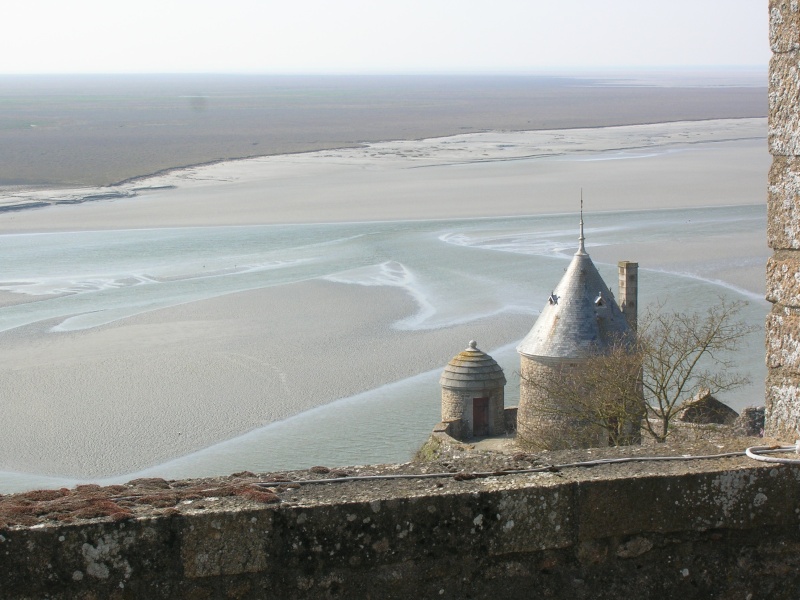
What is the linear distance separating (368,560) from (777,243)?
209cm

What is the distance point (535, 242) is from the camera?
44.6 m

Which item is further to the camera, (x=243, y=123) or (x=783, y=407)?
(x=243, y=123)

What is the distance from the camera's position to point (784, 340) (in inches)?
190

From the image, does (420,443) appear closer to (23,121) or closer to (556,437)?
(556,437)

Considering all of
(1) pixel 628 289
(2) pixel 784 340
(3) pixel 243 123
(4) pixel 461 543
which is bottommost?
(1) pixel 628 289

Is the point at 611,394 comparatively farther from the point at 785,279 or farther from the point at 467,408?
the point at 785,279

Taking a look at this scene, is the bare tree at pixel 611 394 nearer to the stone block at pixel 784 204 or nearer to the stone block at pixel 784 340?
the stone block at pixel 784 340

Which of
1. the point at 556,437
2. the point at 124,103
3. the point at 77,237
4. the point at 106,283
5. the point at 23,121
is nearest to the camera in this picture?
the point at 556,437

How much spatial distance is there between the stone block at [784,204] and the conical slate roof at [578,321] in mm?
13748

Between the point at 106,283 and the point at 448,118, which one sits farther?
the point at 448,118

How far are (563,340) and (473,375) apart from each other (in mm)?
→ 2360

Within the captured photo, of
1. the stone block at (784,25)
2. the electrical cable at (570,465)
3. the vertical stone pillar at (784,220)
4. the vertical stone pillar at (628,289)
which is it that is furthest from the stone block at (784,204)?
the vertical stone pillar at (628,289)

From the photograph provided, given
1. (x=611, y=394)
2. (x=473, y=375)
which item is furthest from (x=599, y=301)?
(x=611, y=394)

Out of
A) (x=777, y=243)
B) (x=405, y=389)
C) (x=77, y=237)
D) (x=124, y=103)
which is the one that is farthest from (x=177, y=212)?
(x=124, y=103)
